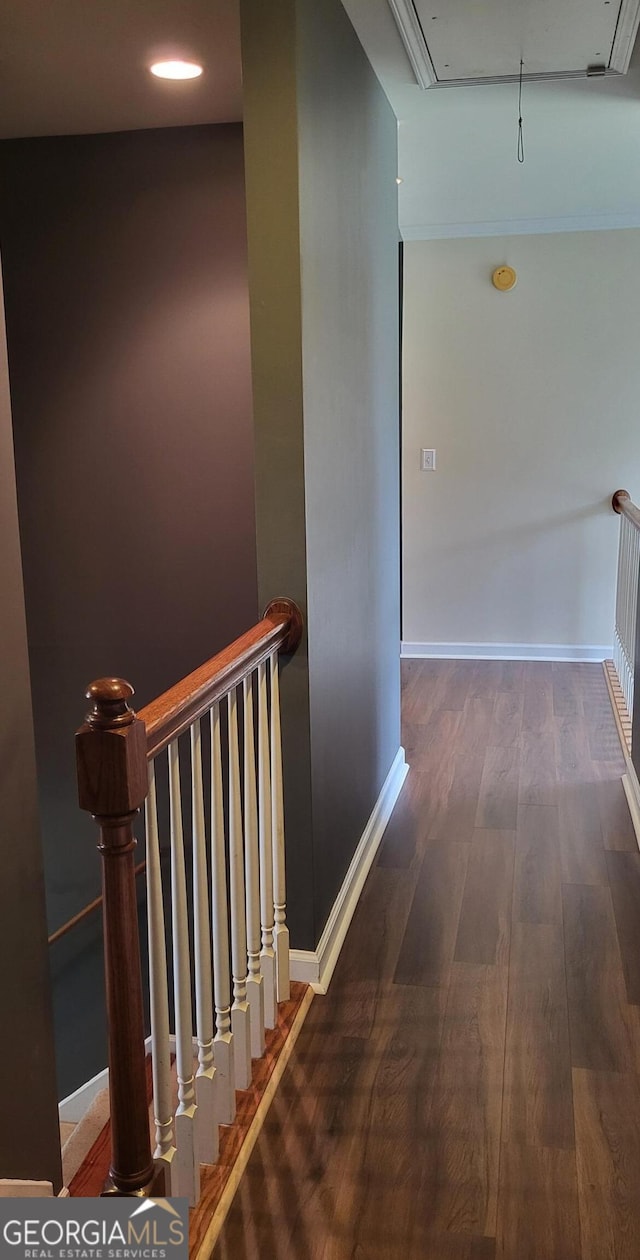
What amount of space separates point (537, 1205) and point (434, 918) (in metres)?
1.10

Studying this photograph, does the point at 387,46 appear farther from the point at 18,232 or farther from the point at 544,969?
the point at 544,969

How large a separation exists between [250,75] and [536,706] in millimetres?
3446

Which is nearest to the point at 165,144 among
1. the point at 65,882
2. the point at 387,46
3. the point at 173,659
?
the point at 387,46

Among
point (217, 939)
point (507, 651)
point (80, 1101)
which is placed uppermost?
point (217, 939)

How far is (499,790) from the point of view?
12.9ft

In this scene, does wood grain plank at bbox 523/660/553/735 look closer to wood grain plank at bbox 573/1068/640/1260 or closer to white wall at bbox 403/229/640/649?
white wall at bbox 403/229/640/649

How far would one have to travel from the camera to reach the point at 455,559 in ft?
19.7

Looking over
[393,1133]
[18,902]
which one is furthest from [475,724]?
[18,902]

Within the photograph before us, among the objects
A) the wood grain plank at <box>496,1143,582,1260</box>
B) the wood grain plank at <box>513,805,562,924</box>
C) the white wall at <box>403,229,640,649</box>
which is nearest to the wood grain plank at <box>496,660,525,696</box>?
the white wall at <box>403,229,640,649</box>

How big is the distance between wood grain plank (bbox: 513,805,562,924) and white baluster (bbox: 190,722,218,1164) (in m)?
1.26

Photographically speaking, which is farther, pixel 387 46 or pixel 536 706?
pixel 536 706

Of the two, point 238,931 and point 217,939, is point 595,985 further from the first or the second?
point 217,939

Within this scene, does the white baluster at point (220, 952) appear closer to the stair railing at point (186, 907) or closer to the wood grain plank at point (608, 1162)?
the stair railing at point (186, 907)

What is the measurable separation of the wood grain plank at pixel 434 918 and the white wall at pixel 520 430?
9.10 feet
